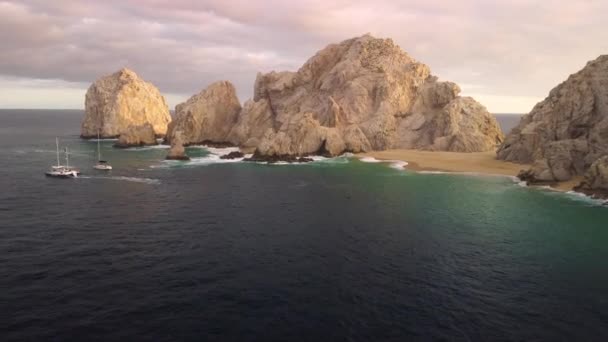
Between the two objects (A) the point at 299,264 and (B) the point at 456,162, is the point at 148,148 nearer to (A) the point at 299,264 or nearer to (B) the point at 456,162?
(B) the point at 456,162

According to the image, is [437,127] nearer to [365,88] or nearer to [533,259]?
[365,88]

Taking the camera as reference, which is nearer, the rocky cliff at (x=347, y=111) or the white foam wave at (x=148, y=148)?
the rocky cliff at (x=347, y=111)

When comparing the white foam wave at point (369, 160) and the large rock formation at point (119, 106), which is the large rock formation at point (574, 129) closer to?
the white foam wave at point (369, 160)

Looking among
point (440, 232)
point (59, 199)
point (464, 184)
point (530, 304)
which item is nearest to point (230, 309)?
point (530, 304)

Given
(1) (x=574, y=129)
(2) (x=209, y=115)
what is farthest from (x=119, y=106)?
(1) (x=574, y=129)

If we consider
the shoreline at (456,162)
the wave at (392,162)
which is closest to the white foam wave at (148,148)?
the shoreline at (456,162)

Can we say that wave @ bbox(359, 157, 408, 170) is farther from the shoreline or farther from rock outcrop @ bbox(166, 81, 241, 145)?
rock outcrop @ bbox(166, 81, 241, 145)
